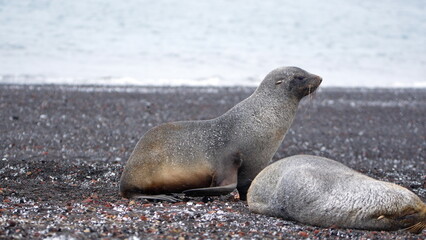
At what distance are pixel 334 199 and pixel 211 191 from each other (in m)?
1.28

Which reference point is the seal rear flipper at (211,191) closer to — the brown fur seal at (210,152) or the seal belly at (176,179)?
the brown fur seal at (210,152)

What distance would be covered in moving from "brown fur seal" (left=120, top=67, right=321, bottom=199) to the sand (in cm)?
20

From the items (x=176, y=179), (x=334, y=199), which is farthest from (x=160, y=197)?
(x=334, y=199)

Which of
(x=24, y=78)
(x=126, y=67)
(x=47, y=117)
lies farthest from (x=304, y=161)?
(x=126, y=67)

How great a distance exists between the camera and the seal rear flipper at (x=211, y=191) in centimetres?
582

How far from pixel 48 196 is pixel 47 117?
5345 millimetres

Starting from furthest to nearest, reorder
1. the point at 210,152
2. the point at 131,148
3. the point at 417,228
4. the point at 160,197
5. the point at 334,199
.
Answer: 1. the point at 131,148
2. the point at 210,152
3. the point at 160,197
4. the point at 334,199
5. the point at 417,228

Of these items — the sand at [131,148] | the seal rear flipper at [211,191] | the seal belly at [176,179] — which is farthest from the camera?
the seal belly at [176,179]

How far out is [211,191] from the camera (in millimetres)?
5855

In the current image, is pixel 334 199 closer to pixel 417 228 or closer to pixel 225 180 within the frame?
pixel 417 228

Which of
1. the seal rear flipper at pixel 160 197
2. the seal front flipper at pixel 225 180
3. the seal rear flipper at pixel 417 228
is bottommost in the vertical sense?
the seal rear flipper at pixel 160 197

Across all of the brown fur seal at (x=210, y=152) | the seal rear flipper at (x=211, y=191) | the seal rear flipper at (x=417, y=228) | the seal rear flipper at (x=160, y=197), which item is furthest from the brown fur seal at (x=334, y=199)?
the seal rear flipper at (x=160, y=197)

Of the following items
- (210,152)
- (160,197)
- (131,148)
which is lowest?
(131,148)

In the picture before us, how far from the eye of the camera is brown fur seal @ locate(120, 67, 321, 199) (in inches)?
238
